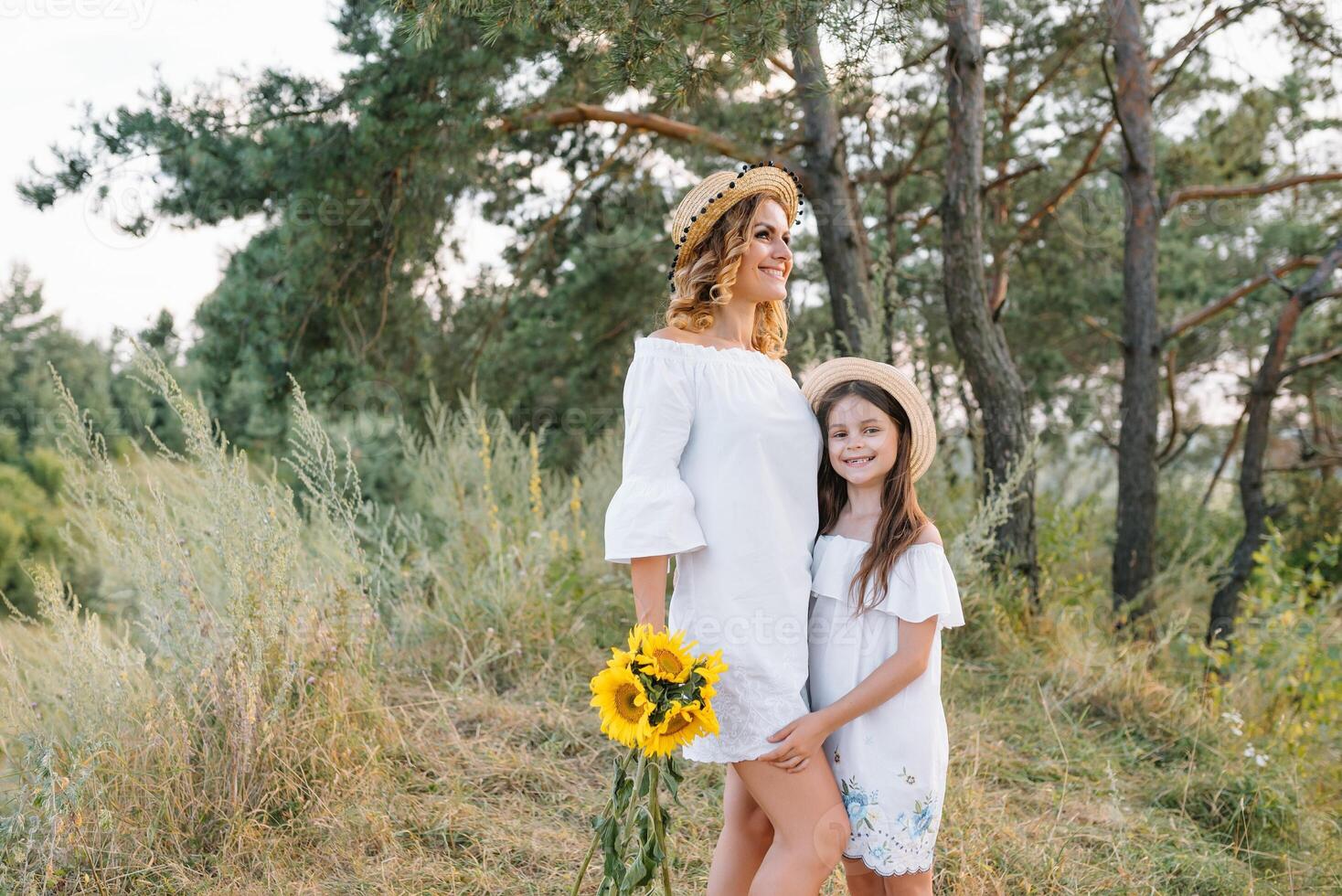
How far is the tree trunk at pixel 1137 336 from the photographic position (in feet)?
20.9

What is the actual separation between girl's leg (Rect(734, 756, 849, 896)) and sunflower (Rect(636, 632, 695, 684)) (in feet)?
0.93

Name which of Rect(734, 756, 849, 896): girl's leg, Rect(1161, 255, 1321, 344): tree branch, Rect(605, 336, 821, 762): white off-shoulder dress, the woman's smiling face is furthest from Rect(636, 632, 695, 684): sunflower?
Rect(1161, 255, 1321, 344): tree branch

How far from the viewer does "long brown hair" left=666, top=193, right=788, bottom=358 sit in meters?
2.06

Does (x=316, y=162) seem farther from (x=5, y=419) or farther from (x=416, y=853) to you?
(x=5, y=419)

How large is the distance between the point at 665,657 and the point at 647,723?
117 mm

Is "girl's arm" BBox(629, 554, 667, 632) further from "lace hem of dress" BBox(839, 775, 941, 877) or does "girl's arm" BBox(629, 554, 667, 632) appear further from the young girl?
"lace hem of dress" BBox(839, 775, 941, 877)

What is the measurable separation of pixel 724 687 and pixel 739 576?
21cm

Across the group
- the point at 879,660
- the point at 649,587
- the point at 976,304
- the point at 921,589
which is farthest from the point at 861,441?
Answer: the point at 976,304

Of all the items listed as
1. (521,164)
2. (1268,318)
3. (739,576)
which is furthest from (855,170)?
(739,576)

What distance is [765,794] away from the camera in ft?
6.05

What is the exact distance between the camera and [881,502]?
2025 mm

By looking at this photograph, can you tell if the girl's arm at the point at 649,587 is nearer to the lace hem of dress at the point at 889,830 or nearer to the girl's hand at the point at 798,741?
the girl's hand at the point at 798,741

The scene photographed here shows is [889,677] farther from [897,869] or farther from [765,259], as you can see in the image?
[765,259]

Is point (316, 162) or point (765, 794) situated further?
point (316, 162)
